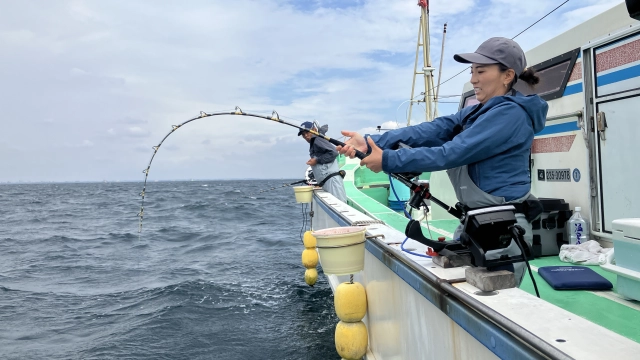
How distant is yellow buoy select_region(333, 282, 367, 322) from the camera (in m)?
3.78

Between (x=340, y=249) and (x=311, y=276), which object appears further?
(x=311, y=276)

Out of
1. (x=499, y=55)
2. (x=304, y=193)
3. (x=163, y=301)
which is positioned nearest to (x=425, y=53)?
(x=304, y=193)

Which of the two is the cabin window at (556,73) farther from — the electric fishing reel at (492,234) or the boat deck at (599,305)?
the electric fishing reel at (492,234)

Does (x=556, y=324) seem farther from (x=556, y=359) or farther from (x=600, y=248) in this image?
(x=600, y=248)

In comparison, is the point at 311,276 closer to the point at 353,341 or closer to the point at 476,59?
the point at 353,341

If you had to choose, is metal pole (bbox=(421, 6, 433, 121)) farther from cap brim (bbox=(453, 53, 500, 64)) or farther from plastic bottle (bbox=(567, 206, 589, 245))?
cap brim (bbox=(453, 53, 500, 64))

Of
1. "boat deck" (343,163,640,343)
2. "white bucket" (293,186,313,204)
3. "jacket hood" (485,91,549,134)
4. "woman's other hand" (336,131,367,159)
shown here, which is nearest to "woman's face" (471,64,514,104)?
"jacket hood" (485,91,549,134)

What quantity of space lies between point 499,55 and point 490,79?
128mm

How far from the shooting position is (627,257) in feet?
9.44

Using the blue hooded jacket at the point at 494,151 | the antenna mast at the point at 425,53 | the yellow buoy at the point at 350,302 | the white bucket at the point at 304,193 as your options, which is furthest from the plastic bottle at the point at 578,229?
the antenna mast at the point at 425,53

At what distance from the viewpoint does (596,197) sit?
168 inches

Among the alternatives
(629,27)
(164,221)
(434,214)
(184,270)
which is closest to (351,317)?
(629,27)

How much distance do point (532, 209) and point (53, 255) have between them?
13.8 metres

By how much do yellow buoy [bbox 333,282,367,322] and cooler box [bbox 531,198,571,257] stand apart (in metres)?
1.88
